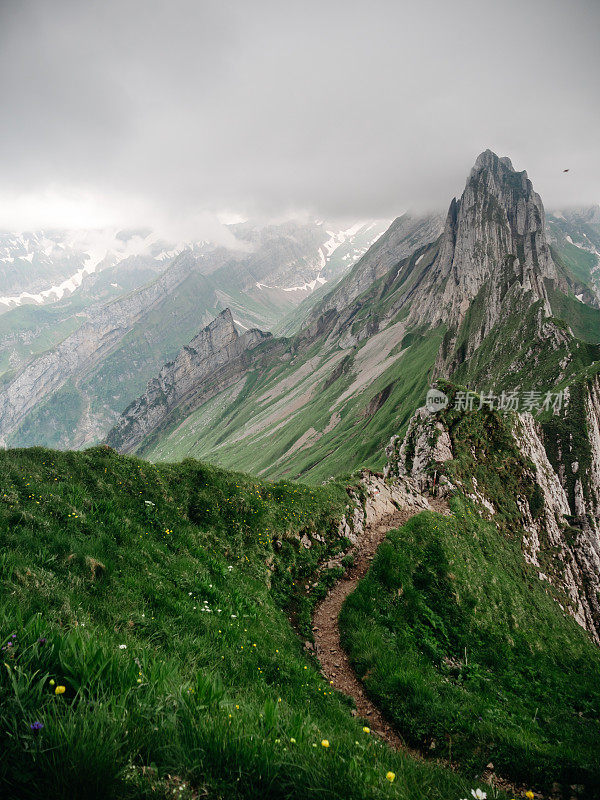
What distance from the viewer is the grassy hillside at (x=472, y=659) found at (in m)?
7.94

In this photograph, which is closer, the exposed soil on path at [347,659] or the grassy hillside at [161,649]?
the grassy hillside at [161,649]

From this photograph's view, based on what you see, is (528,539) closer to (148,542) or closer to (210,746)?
(148,542)

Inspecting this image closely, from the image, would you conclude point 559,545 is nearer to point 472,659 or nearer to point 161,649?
point 472,659

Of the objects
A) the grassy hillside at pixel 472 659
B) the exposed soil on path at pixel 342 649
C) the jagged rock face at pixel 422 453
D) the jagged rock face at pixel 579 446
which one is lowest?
the exposed soil on path at pixel 342 649

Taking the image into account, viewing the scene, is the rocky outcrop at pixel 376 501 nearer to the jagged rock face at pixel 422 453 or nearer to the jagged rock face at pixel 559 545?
the jagged rock face at pixel 422 453

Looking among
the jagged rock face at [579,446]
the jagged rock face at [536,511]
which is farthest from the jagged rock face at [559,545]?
the jagged rock face at [579,446]

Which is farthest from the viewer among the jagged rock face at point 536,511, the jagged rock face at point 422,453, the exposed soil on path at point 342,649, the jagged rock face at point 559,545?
the jagged rock face at point 559,545

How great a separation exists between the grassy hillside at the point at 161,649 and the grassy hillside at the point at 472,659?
85.0 inches

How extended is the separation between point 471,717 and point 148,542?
32.0 feet

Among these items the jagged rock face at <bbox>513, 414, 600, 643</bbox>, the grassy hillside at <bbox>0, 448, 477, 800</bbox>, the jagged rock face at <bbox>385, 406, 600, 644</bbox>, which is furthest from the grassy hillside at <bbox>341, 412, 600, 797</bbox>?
the jagged rock face at <bbox>513, 414, 600, 643</bbox>

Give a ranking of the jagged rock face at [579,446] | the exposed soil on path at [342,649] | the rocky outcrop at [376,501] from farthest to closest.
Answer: the jagged rock face at [579,446] → the rocky outcrop at [376,501] → the exposed soil on path at [342,649]

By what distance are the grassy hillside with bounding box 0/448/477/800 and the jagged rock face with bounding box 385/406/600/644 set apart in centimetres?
2001

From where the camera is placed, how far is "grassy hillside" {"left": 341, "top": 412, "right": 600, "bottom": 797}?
794 centimetres

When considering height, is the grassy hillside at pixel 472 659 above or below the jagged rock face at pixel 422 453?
below
